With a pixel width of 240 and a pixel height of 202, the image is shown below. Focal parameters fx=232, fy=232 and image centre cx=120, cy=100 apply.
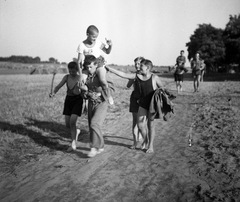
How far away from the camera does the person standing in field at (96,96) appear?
4.57 m

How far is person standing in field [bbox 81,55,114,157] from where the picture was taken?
4.57m

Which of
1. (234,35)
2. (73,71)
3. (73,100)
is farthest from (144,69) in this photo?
(234,35)

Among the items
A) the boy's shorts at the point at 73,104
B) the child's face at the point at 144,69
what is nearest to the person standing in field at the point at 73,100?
the boy's shorts at the point at 73,104

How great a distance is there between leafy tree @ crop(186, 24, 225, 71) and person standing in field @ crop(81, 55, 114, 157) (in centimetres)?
5266

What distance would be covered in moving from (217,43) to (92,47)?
176 ft

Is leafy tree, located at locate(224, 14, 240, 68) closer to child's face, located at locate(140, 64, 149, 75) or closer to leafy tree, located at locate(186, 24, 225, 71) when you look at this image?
leafy tree, located at locate(186, 24, 225, 71)

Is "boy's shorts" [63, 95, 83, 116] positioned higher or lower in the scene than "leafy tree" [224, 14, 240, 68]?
lower

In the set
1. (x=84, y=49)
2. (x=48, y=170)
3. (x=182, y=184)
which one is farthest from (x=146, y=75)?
(x=48, y=170)

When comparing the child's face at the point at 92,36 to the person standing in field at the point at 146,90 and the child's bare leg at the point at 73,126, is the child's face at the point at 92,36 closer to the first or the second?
the person standing in field at the point at 146,90

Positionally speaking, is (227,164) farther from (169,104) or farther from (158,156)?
(169,104)

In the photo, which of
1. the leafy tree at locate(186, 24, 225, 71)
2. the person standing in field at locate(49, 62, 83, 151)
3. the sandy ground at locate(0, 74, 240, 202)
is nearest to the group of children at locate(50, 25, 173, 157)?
the person standing in field at locate(49, 62, 83, 151)

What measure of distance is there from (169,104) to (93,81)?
1619mm

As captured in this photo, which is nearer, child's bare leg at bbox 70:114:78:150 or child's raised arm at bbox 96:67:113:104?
child's raised arm at bbox 96:67:113:104

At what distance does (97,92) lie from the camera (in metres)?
4.73
